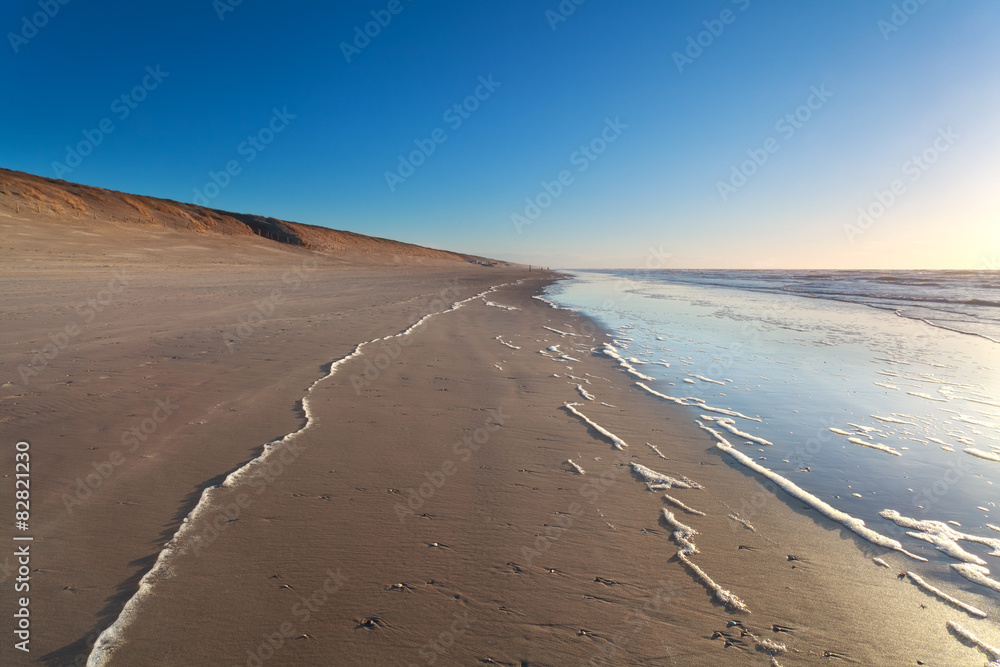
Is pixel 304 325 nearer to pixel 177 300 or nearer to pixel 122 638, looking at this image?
pixel 177 300

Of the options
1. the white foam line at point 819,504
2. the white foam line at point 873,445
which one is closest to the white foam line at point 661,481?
the white foam line at point 819,504

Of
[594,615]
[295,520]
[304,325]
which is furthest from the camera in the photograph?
[304,325]

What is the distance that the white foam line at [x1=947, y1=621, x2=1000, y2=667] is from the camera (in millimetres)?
2252

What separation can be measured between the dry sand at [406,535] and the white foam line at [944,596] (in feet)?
0.29

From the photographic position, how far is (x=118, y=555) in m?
2.61

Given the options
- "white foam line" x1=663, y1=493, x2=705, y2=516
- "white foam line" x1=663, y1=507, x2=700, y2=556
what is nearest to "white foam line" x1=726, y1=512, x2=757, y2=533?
"white foam line" x1=663, y1=493, x2=705, y2=516

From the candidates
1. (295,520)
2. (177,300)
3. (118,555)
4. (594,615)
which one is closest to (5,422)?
(118,555)

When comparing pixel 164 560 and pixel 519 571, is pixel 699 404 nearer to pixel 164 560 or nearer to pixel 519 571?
pixel 519 571

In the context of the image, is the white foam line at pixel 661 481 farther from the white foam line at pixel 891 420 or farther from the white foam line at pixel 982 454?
the white foam line at pixel 891 420

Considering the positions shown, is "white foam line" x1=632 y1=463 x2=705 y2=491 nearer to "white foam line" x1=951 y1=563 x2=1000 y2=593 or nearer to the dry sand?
the dry sand

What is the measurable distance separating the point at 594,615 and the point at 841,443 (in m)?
3.98

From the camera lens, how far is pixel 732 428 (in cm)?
527

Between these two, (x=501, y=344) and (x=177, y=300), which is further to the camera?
(x=177, y=300)

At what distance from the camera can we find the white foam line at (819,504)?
316 centimetres
